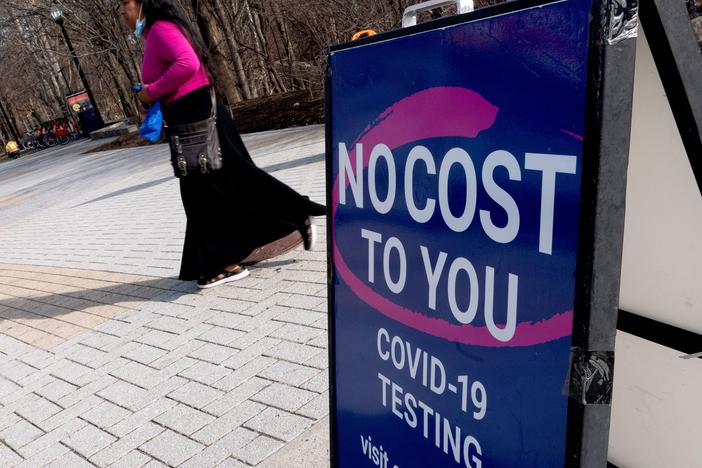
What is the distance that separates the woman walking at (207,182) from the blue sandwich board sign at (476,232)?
8.33ft

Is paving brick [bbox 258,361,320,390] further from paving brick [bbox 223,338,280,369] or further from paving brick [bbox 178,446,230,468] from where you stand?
paving brick [bbox 178,446,230,468]

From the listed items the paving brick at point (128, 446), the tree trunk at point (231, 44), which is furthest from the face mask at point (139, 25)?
the tree trunk at point (231, 44)

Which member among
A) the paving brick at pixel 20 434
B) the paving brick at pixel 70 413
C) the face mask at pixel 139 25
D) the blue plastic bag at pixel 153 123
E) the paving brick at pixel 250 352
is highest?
the face mask at pixel 139 25

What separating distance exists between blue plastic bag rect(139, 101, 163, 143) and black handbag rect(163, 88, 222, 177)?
120 mm

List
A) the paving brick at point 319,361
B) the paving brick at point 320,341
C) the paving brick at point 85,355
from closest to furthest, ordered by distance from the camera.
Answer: the paving brick at point 319,361 < the paving brick at point 320,341 < the paving brick at point 85,355

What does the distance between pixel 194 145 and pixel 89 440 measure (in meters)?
1.97

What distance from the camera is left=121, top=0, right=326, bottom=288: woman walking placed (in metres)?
3.86

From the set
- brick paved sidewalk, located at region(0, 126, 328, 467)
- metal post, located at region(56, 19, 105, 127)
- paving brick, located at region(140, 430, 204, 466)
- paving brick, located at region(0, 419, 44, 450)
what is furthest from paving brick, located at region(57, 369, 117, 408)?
metal post, located at region(56, 19, 105, 127)

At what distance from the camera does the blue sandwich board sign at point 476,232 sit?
0.94 m

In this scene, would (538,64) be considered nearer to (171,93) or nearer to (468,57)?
(468,57)

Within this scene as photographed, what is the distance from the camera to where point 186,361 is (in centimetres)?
358

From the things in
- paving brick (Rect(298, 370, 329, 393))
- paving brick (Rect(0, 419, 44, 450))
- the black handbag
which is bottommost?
paving brick (Rect(0, 419, 44, 450))

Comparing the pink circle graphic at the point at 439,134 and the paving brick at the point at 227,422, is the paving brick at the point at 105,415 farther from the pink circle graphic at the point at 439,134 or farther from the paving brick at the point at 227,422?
the pink circle graphic at the point at 439,134

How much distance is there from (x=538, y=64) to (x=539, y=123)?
0.33ft
